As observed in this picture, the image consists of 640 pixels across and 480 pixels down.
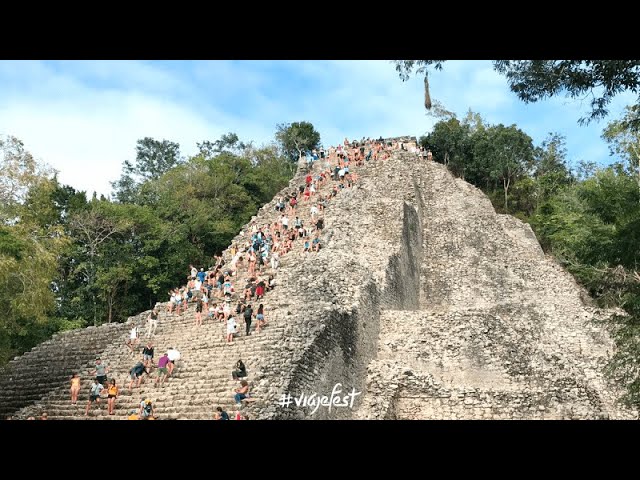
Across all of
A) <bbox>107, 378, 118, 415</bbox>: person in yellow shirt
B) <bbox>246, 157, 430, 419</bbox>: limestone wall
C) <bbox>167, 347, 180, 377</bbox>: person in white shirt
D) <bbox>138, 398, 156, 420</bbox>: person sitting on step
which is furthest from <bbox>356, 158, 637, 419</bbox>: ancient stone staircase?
<bbox>107, 378, 118, 415</bbox>: person in yellow shirt

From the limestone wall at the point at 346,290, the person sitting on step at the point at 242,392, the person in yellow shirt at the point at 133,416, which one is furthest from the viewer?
the limestone wall at the point at 346,290

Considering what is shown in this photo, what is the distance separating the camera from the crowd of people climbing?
13.6m

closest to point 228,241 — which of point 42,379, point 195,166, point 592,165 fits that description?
point 195,166

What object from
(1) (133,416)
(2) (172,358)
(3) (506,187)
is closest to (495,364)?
(2) (172,358)

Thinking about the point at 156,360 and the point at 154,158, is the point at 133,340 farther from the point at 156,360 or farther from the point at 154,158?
the point at 154,158

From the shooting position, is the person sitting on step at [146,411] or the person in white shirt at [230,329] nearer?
the person sitting on step at [146,411]

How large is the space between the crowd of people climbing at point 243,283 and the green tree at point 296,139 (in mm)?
15779

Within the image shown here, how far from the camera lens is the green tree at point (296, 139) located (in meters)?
44.5

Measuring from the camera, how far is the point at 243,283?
702 inches

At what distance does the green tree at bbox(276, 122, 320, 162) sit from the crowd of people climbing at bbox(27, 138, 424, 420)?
1578cm

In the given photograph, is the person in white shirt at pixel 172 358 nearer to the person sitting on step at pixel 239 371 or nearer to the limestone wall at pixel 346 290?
the person sitting on step at pixel 239 371

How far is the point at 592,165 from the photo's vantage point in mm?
37219

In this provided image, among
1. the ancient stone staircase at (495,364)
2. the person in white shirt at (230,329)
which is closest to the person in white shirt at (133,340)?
the person in white shirt at (230,329)

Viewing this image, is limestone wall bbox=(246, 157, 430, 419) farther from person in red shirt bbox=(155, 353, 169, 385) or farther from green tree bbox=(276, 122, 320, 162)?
green tree bbox=(276, 122, 320, 162)
